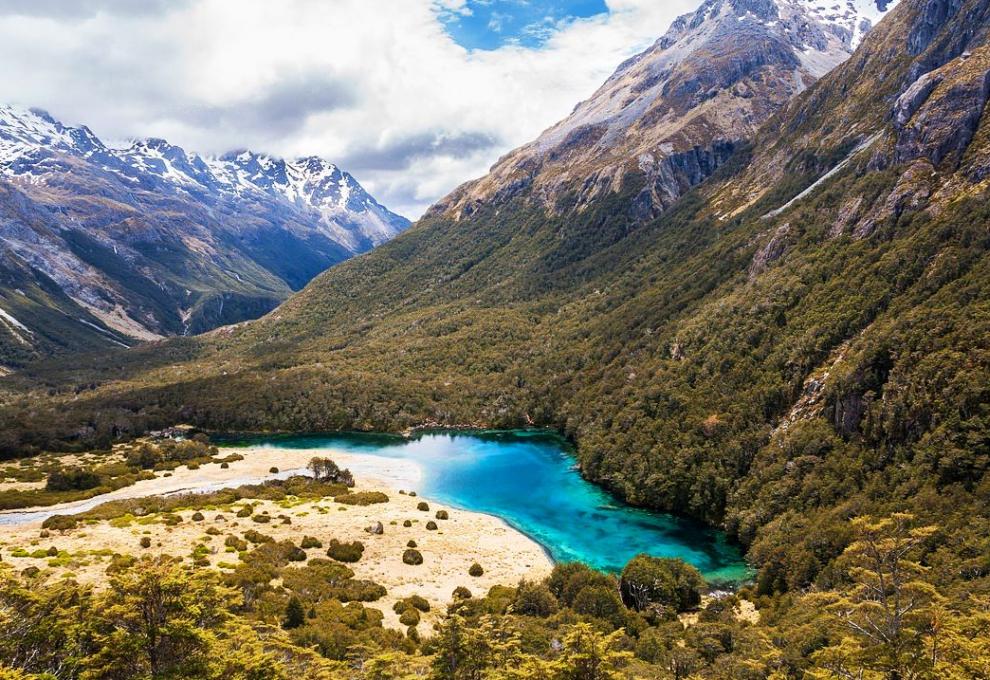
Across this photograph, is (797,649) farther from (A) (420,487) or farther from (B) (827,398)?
(A) (420,487)

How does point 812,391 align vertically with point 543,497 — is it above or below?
above

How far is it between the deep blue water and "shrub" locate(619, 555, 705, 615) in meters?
11.8

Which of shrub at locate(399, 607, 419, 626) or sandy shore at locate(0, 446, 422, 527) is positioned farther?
sandy shore at locate(0, 446, 422, 527)

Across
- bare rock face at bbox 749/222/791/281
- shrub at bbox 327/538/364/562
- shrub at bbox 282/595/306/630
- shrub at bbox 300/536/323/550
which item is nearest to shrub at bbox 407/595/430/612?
shrub at bbox 282/595/306/630

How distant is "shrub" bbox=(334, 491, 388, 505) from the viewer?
102m

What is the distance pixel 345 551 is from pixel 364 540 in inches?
280

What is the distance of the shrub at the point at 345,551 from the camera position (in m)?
73.3

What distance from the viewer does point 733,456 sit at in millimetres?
106875

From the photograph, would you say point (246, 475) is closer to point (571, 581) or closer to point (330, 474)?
point (330, 474)

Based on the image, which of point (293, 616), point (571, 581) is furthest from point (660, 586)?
point (293, 616)

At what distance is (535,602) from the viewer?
6109cm

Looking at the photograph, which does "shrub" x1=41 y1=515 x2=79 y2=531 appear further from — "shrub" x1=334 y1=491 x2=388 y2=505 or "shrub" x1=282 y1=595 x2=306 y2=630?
"shrub" x1=282 y1=595 x2=306 y2=630

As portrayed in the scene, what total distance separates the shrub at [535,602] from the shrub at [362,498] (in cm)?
4687

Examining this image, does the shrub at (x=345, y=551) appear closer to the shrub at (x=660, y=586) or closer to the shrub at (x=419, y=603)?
the shrub at (x=419, y=603)
